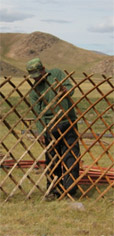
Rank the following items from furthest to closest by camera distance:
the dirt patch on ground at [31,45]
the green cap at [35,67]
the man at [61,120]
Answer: the dirt patch on ground at [31,45] → the man at [61,120] → the green cap at [35,67]

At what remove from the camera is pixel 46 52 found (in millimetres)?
113562

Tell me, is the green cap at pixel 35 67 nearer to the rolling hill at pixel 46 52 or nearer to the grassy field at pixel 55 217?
the grassy field at pixel 55 217

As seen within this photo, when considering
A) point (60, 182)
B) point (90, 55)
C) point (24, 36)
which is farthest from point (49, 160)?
point (24, 36)

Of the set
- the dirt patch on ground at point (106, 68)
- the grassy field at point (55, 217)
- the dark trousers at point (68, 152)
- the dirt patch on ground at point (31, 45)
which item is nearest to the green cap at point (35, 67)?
the dark trousers at point (68, 152)

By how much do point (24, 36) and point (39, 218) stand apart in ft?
405

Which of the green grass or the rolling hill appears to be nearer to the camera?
the green grass

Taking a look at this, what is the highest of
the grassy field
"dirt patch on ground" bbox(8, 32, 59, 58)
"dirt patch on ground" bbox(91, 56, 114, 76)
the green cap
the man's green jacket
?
the green cap

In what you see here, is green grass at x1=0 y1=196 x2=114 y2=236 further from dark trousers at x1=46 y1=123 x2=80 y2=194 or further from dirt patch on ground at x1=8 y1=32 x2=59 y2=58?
dirt patch on ground at x1=8 y1=32 x2=59 y2=58

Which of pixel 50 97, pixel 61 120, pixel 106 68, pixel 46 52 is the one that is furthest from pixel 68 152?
pixel 46 52

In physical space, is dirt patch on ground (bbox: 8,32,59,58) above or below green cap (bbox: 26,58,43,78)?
below

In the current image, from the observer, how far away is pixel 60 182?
15.6 ft

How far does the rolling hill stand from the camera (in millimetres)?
99463

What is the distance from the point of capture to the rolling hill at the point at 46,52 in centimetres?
9946

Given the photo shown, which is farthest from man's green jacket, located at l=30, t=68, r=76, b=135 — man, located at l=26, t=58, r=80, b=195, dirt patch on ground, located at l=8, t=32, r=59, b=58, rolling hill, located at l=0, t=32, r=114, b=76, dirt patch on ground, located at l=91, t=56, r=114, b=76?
dirt patch on ground, located at l=8, t=32, r=59, b=58
